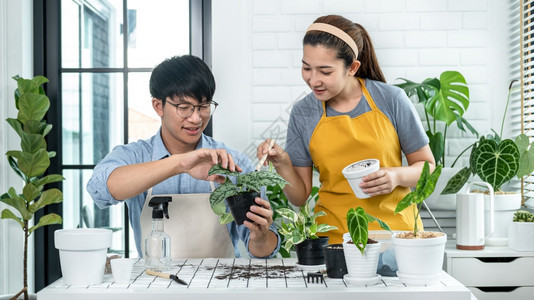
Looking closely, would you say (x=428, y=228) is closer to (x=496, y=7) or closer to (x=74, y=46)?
(x=496, y=7)

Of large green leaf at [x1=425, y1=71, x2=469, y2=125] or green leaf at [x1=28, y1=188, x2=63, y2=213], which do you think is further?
large green leaf at [x1=425, y1=71, x2=469, y2=125]

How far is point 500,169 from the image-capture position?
2777mm

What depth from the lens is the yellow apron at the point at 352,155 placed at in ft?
7.30

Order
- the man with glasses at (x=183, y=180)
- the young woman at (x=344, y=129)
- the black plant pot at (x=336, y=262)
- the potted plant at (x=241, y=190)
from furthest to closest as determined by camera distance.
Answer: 1. the young woman at (x=344, y=129)
2. the man with glasses at (x=183, y=180)
3. the potted plant at (x=241, y=190)
4. the black plant pot at (x=336, y=262)

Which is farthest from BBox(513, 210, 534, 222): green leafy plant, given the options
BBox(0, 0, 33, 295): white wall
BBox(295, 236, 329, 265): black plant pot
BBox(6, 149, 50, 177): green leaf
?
BBox(0, 0, 33, 295): white wall

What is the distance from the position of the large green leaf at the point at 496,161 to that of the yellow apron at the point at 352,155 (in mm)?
680

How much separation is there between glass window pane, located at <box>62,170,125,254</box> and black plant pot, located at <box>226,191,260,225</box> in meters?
1.93

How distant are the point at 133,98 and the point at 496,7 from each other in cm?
217

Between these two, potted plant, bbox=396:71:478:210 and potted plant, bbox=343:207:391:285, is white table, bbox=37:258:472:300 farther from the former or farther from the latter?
potted plant, bbox=396:71:478:210

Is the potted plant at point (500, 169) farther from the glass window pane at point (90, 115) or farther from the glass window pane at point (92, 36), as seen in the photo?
the glass window pane at point (92, 36)

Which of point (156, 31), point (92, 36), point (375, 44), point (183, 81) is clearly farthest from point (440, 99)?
point (92, 36)

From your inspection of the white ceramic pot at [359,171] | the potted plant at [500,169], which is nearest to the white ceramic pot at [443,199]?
the potted plant at [500,169]

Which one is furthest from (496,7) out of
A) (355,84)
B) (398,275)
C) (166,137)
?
(398,275)

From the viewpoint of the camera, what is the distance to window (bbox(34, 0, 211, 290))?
350 centimetres
